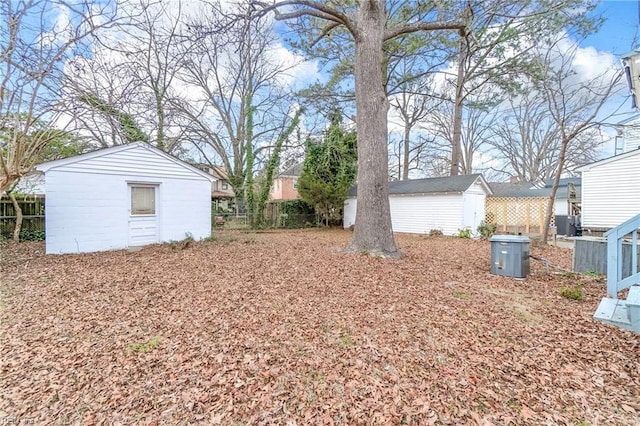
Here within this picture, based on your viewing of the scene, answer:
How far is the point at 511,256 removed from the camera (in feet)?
18.2

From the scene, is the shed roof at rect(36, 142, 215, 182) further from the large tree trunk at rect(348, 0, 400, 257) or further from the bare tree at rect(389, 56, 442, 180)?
the bare tree at rect(389, 56, 442, 180)

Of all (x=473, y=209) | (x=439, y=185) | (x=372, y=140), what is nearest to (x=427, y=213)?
(x=439, y=185)

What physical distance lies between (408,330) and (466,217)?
11.5 metres

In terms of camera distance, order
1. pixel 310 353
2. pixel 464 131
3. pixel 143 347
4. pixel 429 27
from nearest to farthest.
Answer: pixel 310 353 < pixel 143 347 < pixel 429 27 < pixel 464 131

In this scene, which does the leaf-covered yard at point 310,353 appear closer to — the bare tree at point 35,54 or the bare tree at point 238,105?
the bare tree at point 35,54

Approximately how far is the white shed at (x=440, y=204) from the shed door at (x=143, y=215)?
10929 mm

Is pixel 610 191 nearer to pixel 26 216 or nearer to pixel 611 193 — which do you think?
pixel 611 193

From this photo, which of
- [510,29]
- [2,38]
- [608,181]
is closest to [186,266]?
[2,38]

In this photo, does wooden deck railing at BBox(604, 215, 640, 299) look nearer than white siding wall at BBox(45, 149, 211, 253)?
Yes

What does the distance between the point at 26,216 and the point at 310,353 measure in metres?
11.9

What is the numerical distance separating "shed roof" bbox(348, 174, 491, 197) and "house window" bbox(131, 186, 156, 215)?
10986 mm

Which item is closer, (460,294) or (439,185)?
(460,294)

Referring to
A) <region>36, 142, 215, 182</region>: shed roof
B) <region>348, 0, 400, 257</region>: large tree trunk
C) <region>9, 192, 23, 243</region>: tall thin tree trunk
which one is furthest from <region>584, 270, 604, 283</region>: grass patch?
<region>9, 192, 23, 243</region>: tall thin tree trunk

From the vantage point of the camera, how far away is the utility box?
5.48 meters
